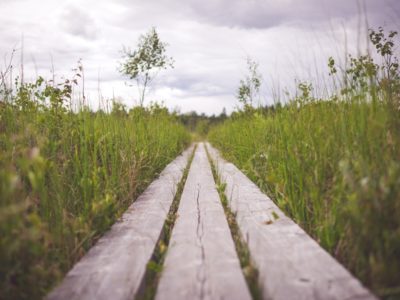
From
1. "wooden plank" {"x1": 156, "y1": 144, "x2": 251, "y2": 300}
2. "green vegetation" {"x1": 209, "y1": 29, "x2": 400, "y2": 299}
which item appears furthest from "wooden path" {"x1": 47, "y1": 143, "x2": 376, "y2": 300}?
"green vegetation" {"x1": 209, "y1": 29, "x2": 400, "y2": 299}

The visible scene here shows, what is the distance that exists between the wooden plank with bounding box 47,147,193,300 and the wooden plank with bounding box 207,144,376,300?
0.48 metres

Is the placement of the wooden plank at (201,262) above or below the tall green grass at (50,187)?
below

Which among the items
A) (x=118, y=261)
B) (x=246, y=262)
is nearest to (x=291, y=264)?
(x=246, y=262)

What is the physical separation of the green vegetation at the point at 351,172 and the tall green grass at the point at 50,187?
1.10 m

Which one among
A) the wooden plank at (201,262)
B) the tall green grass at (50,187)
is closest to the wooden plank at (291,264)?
the wooden plank at (201,262)

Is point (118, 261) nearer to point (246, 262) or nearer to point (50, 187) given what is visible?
point (246, 262)

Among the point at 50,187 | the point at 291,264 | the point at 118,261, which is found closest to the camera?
the point at 291,264

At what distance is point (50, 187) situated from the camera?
1.68 meters

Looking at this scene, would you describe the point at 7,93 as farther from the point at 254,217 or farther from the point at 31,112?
the point at 254,217

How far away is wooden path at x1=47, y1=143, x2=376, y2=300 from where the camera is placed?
1.00 meters

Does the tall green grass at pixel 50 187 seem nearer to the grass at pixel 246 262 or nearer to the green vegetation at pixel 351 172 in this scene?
the grass at pixel 246 262

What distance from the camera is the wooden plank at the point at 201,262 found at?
3.31ft

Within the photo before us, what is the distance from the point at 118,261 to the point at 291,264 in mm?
717

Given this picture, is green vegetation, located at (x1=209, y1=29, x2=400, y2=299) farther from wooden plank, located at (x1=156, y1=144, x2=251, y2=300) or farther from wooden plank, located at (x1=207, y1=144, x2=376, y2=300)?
wooden plank, located at (x1=156, y1=144, x2=251, y2=300)
